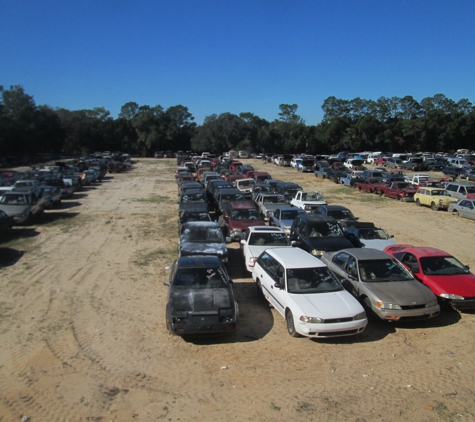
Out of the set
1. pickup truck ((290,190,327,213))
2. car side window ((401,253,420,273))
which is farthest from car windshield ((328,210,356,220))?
car side window ((401,253,420,273))

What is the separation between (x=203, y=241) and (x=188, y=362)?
6002mm

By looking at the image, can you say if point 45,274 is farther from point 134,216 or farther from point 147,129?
point 147,129

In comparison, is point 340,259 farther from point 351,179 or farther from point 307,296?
point 351,179

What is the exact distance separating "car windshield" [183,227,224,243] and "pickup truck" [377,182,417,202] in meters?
19.9

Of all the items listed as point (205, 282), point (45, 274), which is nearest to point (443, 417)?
point (205, 282)

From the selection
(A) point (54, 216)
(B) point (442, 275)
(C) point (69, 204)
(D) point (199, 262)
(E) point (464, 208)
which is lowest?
(C) point (69, 204)

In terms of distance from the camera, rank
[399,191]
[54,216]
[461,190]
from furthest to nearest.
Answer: [399,191] → [461,190] → [54,216]

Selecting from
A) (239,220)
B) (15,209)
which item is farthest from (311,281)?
(15,209)

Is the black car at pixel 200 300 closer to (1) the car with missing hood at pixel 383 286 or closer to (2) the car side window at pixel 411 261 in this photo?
(1) the car with missing hood at pixel 383 286

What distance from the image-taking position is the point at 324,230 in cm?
1395

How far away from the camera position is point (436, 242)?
1759cm

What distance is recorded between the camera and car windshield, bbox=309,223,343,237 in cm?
1384

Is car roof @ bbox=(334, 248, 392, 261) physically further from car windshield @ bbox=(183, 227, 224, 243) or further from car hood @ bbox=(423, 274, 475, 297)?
car windshield @ bbox=(183, 227, 224, 243)

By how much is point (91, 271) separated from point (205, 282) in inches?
209
